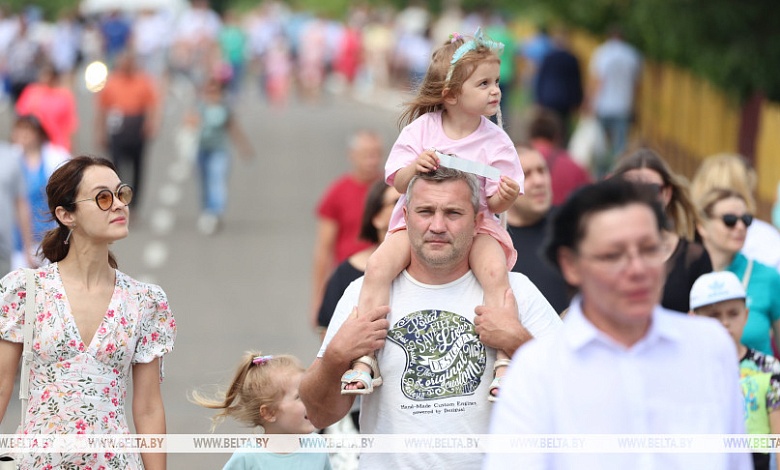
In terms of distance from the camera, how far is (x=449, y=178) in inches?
200

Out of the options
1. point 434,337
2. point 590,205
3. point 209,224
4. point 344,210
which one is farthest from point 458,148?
point 209,224

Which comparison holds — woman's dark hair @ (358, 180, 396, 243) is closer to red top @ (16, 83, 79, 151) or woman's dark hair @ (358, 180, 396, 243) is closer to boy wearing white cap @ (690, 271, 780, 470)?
boy wearing white cap @ (690, 271, 780, 470)

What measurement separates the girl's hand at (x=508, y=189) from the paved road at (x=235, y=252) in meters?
0.97

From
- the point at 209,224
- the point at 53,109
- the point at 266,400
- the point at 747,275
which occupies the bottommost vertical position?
the point at 266,400

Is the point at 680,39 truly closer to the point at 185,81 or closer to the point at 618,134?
the point at 618,134

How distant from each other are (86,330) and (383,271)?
1.04 meters

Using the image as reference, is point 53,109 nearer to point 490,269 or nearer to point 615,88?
point 615,88

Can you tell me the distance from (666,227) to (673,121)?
729 inches

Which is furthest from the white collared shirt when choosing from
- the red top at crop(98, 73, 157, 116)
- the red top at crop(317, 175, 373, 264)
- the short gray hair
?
the red top at crop(98, 73, 157, 116)

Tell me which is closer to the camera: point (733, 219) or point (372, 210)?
point (733, 219)

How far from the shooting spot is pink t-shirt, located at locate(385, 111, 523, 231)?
538cm

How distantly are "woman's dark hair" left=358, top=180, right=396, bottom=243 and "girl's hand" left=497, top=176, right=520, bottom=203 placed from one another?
9.09 ft

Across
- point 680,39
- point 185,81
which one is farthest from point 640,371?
point 185,81

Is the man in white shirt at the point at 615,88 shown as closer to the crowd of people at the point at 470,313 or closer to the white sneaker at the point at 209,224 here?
the white sneaker at the point at 209,224
